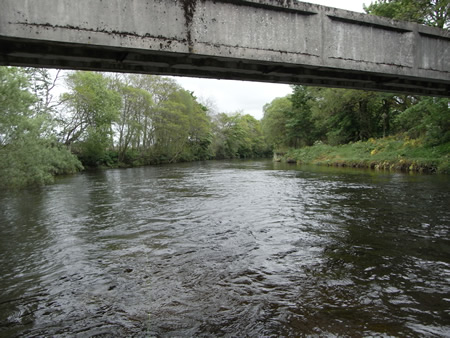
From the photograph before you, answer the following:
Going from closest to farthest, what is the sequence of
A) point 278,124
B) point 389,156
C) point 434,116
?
point 434,116
point 389,156
point 278,124

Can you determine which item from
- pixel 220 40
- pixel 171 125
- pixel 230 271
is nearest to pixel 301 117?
pixel 171 125

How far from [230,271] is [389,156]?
2488 centimetres

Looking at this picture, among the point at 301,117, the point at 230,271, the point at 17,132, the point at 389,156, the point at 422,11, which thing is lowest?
the point at 230,271

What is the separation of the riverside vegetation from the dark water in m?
7.72

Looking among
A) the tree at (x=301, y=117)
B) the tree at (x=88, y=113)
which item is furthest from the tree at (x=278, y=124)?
the tree at (x=88, y=113)

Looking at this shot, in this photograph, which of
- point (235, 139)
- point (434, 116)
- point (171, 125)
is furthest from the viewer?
point (235, 139)

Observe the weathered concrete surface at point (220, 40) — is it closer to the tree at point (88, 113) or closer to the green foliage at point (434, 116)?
the green foliage at point (434, 116)

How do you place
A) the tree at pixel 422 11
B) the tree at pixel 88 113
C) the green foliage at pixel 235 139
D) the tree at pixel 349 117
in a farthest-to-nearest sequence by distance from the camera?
the green foliage at pixel 235 139 < the tree at pixel 349 117 < the tree at pixel 88 113 < the tree at pixel 422 11

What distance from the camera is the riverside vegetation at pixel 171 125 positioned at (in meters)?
16.8

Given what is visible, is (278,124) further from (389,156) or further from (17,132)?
(17,132)

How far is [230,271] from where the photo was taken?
557 cm

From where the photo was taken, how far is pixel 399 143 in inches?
1094

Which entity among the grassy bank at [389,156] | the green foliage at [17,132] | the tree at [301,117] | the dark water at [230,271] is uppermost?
the tree at [301,117]

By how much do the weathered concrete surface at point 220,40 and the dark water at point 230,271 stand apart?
159 inches
